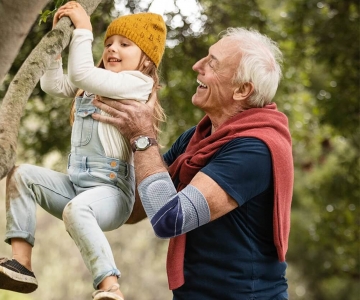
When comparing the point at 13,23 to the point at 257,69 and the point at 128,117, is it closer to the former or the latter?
the point at 128,117

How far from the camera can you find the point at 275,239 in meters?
2.98

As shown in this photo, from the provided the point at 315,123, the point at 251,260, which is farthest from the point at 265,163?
the point at 315,123

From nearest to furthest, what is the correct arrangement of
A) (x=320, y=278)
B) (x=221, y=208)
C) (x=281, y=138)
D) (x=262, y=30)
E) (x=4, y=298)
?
(x=221, y=208)
(x=281, y=138)
(x=262, y=30)
(x=4, y=298)
(x=320, y=278)

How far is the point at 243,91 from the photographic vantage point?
3.12m

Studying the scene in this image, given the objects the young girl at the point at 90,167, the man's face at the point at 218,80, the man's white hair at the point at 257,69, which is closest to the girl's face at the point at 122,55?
the young girl at the point at 90,167

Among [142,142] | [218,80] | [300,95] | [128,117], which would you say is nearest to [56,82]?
[128,117]

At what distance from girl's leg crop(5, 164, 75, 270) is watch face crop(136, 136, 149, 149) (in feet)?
1.15

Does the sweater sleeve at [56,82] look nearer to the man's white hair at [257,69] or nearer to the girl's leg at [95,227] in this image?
the girl's leg at [95,227]

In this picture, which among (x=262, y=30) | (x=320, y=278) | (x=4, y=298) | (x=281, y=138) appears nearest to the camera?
(x=281, y=138)

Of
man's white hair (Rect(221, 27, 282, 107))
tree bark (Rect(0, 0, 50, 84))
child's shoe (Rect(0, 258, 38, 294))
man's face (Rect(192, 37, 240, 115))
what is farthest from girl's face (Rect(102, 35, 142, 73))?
child's shoe (Rect(0, 258, 38, 294))

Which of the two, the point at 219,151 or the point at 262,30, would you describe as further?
the point at 262,30

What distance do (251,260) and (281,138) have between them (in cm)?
47

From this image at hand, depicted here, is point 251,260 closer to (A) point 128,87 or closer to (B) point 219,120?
(B) point 219,120

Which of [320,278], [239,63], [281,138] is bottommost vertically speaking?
[320,278]
